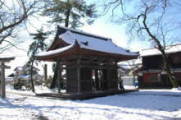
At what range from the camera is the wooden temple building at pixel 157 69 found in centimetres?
2780

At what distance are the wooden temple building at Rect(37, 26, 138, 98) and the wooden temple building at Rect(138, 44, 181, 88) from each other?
997 cm

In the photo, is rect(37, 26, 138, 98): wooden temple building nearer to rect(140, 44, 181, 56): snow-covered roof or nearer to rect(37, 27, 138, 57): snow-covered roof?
rect(37, 27, 138, 57): snow-covered roof

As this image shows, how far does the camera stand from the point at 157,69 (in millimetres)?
28656

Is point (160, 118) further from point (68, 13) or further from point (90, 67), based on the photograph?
point (68, 13)

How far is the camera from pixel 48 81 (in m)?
31.4

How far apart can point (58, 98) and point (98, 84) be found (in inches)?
181

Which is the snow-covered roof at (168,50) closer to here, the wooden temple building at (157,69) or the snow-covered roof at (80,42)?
the wooden temple building at (157,69)

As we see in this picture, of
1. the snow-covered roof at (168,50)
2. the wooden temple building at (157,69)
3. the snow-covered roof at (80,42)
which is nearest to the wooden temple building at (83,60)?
the snow-covered roof at (80,42)

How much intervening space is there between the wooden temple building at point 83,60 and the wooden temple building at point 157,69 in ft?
32.7

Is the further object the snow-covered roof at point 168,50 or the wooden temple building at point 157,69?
the snow-covered roof at point 168,50

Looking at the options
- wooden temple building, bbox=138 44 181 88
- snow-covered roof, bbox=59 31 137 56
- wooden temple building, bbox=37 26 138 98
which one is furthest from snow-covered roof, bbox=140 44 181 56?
snow-covered roof, bbox=59 31 137 56

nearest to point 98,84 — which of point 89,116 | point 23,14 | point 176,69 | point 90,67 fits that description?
point 90,67

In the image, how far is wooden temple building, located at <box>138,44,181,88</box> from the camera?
27797mm

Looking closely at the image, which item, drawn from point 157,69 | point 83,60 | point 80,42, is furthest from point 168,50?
point 80,42
